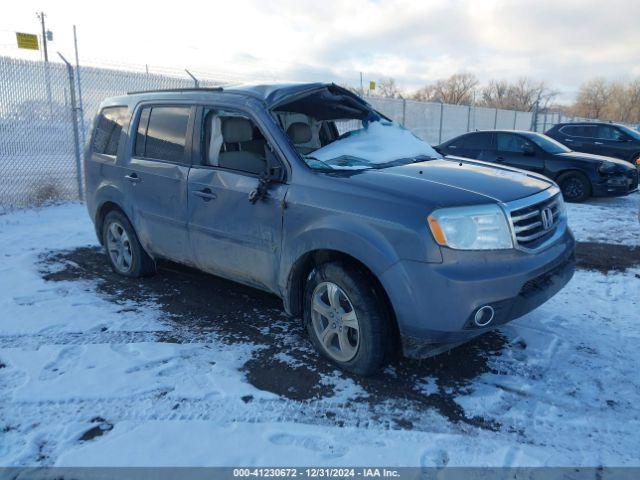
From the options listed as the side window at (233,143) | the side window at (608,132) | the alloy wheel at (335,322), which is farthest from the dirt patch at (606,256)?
the side window at (608,132)

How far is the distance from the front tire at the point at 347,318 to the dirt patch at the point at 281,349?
0.50 feet

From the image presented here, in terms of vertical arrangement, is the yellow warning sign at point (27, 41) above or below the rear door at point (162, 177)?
above

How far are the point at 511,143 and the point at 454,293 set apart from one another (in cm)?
901

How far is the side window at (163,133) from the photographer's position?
4.30m

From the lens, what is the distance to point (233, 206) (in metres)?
Result: 3.81

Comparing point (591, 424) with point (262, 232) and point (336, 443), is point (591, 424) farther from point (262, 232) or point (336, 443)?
point (262, 232)

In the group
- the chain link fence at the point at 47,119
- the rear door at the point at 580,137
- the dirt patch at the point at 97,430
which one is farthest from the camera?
the rear door at the point at 580,137

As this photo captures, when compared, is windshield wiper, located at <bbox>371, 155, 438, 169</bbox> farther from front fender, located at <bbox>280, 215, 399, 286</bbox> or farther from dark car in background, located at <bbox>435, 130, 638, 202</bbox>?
dark car in background, located at <bbox>435, 130, 638, 202</bbox>

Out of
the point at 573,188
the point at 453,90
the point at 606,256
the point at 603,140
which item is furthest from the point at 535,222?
the point at 453,90

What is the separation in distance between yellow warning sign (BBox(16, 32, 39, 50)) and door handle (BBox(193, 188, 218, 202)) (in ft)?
25.2

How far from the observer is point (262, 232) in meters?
3.65

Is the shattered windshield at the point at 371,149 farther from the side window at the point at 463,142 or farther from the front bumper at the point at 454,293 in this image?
the side window at the point at 463,142

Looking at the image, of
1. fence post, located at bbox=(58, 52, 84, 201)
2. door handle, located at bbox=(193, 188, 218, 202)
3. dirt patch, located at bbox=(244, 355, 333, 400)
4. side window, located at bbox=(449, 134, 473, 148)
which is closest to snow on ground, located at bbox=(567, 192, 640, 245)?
side window, located at bbox=(449, 134, 473, 148)

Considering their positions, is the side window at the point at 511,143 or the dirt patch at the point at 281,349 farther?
the side window at the point at 511,143
